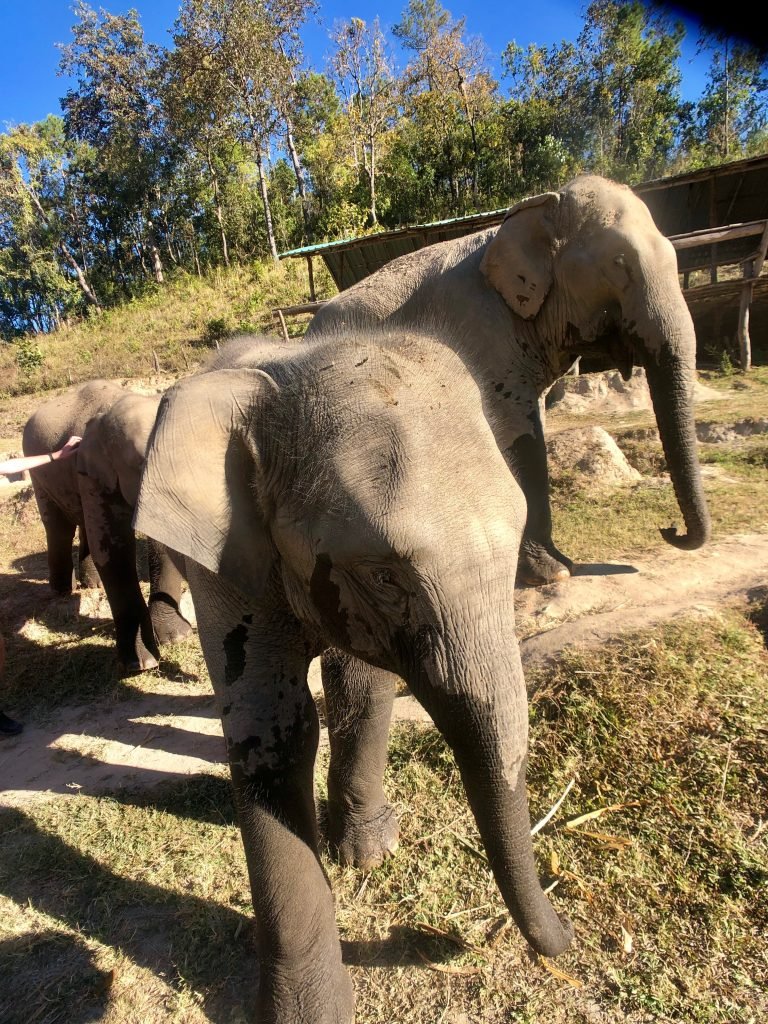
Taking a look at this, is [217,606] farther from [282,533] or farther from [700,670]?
[700,670]

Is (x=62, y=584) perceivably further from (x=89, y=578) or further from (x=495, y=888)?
(x=495, y=888)

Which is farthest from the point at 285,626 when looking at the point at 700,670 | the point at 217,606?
the point at 700,670

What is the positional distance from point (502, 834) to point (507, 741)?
0.26m

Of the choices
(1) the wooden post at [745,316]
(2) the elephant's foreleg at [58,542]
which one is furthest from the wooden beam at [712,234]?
(2) the elephant's foreleg at [58,542]

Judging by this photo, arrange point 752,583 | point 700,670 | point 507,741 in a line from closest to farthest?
point 507,741 < point 700,670 < point 752,583

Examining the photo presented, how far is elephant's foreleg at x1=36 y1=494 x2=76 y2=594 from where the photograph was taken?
6543 millimetres

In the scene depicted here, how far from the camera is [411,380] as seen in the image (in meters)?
1.61

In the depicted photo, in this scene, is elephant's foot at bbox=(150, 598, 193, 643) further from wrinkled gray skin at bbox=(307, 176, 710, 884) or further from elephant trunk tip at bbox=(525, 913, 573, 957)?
elephant trunk tip at bbox=(525, 913, 573, 957)

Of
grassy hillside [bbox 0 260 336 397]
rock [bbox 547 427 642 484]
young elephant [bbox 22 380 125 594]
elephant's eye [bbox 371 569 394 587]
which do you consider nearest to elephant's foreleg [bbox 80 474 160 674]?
young elephant [bbox 22 380 125 594]

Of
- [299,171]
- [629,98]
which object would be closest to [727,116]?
[629,98]

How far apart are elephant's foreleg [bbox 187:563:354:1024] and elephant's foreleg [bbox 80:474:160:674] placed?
3182 mm

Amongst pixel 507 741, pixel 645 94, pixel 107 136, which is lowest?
pixel 507 741

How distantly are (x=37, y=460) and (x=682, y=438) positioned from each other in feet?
16.1

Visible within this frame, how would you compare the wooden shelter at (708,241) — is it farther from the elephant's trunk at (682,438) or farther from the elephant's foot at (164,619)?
the elephant's foot at (164,619)
